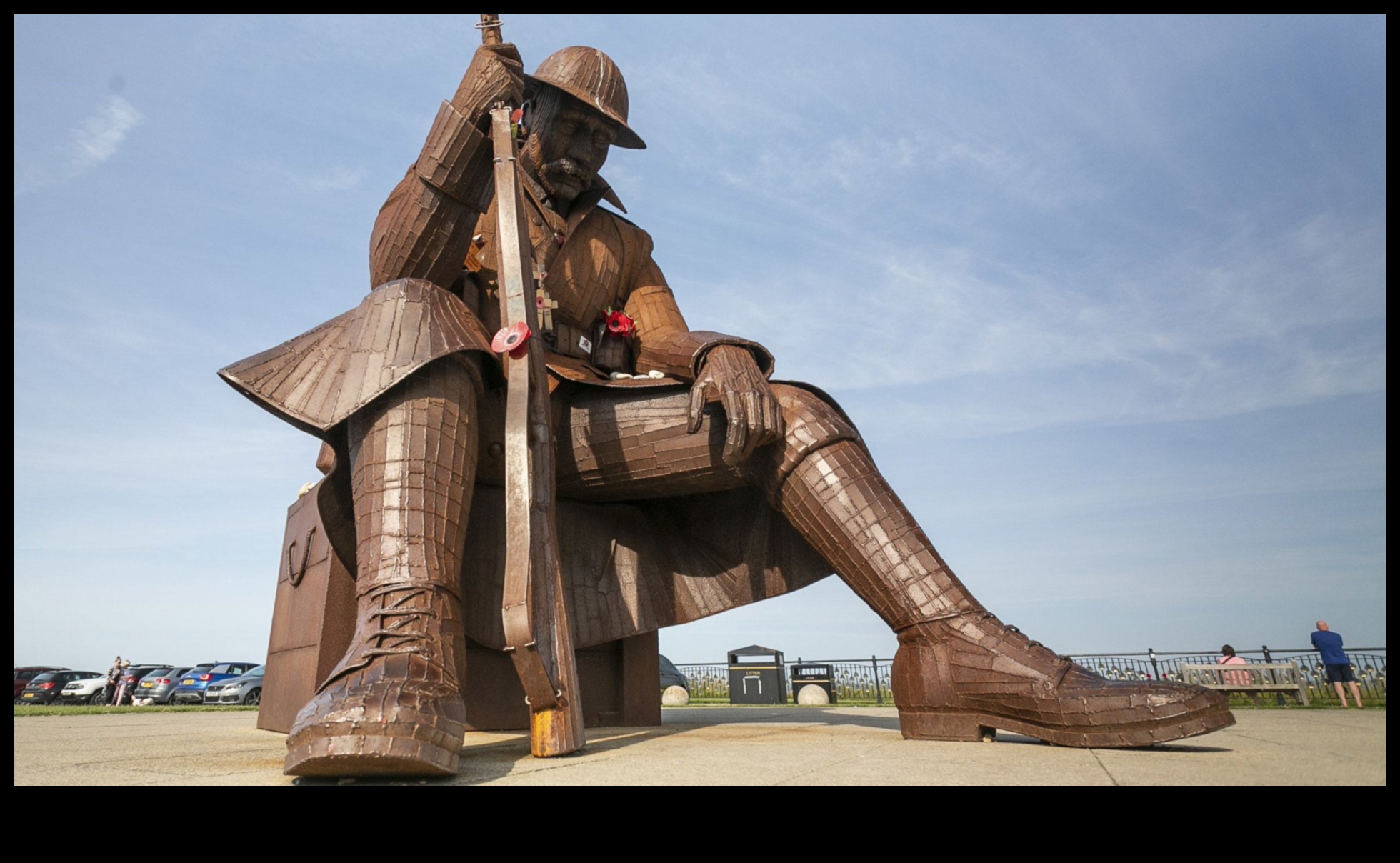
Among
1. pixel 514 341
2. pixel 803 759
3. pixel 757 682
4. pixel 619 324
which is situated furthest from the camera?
pixel 757 682

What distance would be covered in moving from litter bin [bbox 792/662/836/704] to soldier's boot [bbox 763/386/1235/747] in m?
11.7

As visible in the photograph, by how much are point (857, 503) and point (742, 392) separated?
57 cm

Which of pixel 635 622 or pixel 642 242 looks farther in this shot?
pixel 642 242

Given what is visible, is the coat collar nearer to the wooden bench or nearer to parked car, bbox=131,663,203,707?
the wooden bench

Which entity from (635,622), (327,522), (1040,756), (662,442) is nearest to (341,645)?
(327,522)

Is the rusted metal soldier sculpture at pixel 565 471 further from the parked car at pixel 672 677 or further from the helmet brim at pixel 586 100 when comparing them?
the parked car at pixel 672 677

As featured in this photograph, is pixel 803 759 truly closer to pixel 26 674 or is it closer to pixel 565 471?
pixel 565 471

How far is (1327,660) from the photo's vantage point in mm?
9828

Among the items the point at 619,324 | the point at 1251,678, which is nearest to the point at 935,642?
the point at 619,324

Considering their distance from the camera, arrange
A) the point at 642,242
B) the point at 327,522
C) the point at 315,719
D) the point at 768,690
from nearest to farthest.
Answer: the point at 315,719 → the point at 327,522 → the point at 642,242 → the point at 768,690

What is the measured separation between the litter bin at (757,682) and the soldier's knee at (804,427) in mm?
10893

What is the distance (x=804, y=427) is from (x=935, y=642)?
0.88m

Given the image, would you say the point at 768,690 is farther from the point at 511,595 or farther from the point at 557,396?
the point at 511,595

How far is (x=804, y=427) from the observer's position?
11.4 ft
